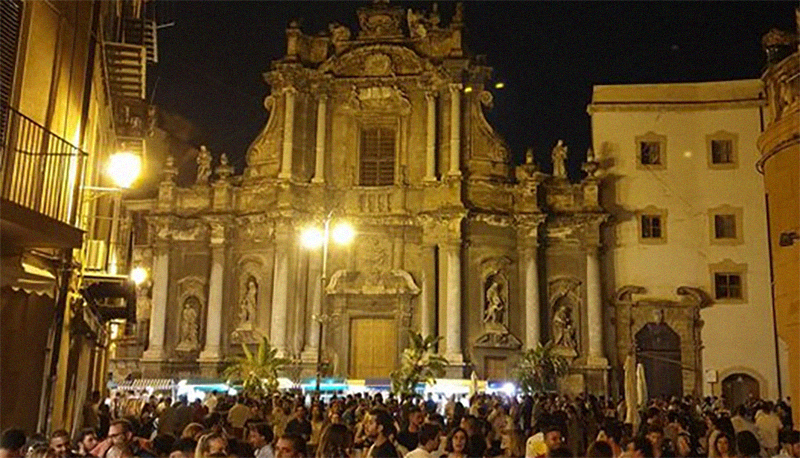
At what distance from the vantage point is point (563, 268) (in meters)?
34.8

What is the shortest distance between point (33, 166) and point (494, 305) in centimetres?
2347

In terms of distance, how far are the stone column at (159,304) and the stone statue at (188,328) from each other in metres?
0.72

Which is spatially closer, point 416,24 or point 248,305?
point 248,305

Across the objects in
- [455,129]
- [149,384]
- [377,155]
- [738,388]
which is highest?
[455,129]

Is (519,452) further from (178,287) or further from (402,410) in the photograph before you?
(178,287)

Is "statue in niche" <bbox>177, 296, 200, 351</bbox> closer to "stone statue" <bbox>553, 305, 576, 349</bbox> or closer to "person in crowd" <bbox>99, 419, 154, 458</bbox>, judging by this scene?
"stone statue" <bbox>553, 305, 576, 349</bbox>

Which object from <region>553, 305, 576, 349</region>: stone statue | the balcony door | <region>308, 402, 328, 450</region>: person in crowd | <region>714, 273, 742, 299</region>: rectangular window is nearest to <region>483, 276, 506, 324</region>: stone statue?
<region>553, 305, 576, 349</region>: stone statue

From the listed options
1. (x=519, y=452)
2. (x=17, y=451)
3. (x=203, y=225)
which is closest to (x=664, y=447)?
(x=519, y=452)

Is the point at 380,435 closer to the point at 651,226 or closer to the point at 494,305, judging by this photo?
the point at 494,305

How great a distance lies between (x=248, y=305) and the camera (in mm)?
34344

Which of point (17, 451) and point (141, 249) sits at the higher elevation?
point (141, 249)

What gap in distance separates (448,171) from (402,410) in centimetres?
1660

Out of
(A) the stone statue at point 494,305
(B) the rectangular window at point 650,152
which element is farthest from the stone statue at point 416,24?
(A) the stone statue at point 494,305

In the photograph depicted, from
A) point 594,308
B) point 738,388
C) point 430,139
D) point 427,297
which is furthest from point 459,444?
point 738,388
